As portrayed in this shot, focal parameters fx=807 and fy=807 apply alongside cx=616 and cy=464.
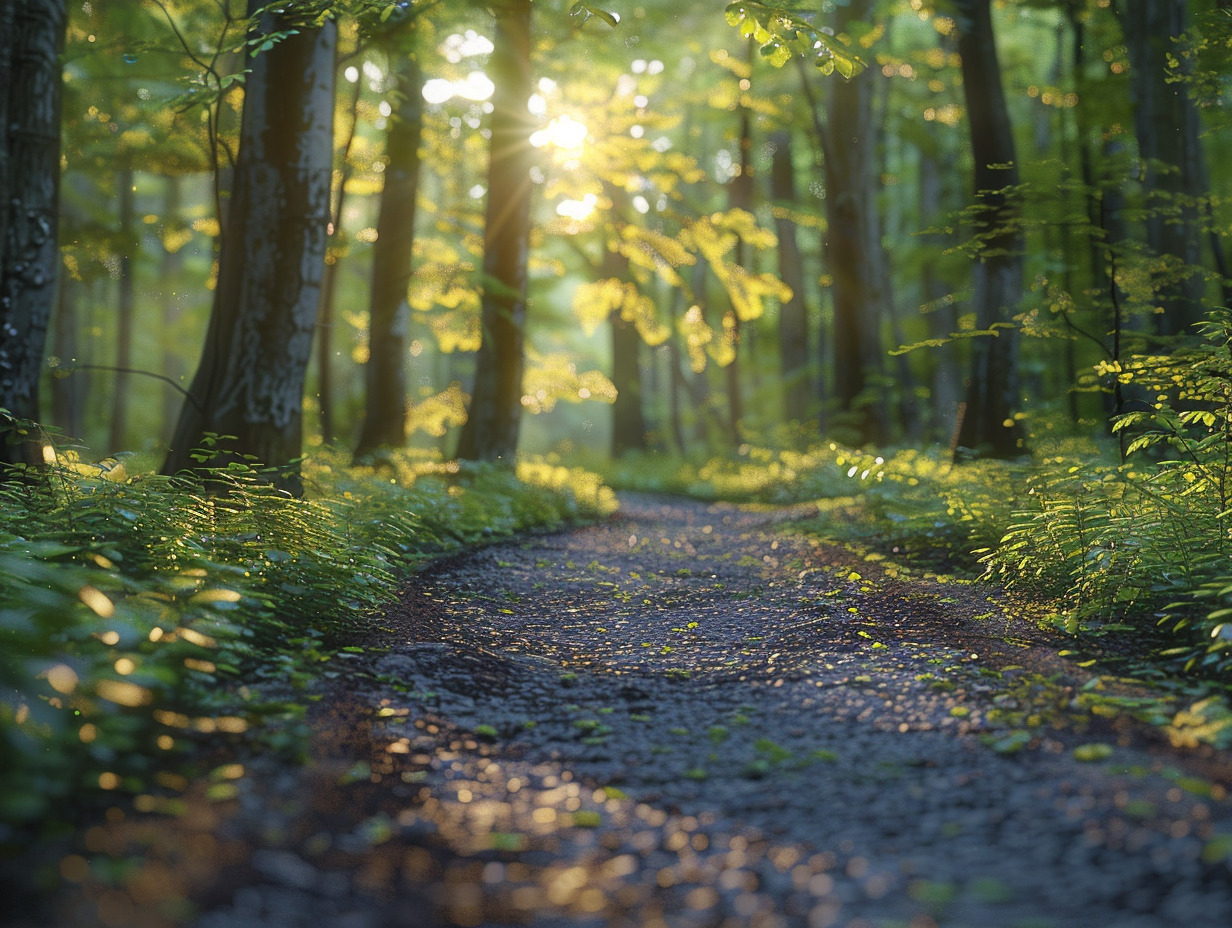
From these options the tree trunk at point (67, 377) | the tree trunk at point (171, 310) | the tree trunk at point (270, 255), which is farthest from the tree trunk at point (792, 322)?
the tree trunk at point (67, 377)

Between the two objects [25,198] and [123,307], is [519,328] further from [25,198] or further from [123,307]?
[123,307]

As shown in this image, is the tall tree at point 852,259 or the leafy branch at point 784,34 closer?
the leafy branch at point 784,34

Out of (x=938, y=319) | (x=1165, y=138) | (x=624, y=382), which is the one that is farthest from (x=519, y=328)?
(x=938, y=319)

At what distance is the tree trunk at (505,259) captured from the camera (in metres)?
10.5

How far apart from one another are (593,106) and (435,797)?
10098 millimetres

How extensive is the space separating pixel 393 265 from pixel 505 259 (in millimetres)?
2321

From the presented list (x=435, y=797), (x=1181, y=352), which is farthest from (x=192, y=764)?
(x=1181, y=352)

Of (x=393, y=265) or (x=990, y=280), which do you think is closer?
(x=990, y=280)

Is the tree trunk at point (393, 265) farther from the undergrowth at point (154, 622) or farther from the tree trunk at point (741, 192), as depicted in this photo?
the tree trunk at point (741, 192)

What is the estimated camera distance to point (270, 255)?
5945 mm

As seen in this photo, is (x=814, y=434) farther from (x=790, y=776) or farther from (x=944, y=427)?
Answer: (x=790, y=776)

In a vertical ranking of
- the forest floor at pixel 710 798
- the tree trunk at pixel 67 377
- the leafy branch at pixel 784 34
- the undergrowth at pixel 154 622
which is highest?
the leafy branch at pixel 784 34

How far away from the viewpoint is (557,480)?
39.0 ft

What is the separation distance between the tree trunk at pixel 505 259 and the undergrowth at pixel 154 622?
15.2 feet
